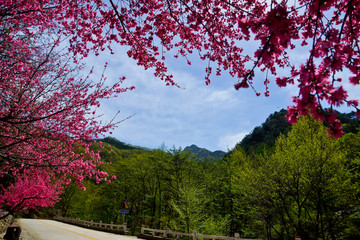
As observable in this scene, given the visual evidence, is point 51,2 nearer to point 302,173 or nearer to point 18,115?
point 18,115

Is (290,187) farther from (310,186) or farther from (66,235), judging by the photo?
(66,235)

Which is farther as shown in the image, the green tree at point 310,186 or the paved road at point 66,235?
the green tree at point 310,186

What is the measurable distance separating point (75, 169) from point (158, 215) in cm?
2212

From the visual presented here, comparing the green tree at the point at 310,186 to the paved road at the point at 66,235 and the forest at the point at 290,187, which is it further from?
the paved road at the point at 66,235

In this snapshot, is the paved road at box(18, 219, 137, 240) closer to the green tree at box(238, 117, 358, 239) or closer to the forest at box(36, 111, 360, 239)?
the forest at box(36, 111, 360, 239)

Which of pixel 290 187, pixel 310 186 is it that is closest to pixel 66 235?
pixel 290 187

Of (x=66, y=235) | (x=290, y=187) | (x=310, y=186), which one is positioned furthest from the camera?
(x=290, y=187)

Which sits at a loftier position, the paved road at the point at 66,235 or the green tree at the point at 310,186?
the green tree at the point at 310,186

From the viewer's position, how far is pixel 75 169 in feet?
18.6

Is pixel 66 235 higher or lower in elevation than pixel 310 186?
lower

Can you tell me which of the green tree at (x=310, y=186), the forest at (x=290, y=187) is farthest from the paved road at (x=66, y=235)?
the green tree at (x=310, y=186)

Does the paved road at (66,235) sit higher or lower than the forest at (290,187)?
lower

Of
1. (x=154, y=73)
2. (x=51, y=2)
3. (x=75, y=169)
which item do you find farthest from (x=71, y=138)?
(x=51, y=2)

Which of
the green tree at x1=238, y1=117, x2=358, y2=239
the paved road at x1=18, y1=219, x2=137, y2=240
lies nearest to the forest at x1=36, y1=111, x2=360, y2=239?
the green tree at x1=238, y1=117, x2=358, y2=239
